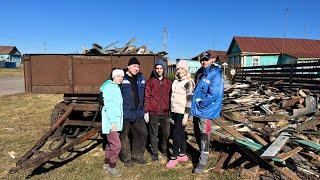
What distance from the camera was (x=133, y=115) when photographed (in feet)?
19.3

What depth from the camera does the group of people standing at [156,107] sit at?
5477 mm

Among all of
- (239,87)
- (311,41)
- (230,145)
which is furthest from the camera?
(311,41)

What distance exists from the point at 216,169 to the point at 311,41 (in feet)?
155

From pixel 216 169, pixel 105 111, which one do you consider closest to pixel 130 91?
pixel 105 111

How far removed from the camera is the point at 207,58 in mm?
5492

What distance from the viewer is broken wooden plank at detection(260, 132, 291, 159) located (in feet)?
16.2

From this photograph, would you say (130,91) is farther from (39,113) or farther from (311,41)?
(311,41)

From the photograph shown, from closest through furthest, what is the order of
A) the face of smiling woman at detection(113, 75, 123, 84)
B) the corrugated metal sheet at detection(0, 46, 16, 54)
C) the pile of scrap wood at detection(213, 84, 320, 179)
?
the pile of scrap wood at detection(213, 84, 320, 179), the face of smiling woman at detection(113, 75, 123, 84), the corrugated metal sheet at detection(0, 46, 16, 54)

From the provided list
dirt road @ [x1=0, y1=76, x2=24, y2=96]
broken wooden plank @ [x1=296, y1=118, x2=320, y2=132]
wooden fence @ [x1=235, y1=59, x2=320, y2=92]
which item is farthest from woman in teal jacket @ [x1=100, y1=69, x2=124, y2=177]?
dirt road @ [x1=0, y1=76, x2=24, y2=96]

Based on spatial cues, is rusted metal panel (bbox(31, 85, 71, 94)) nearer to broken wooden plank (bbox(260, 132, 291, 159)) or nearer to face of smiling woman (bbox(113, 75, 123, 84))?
face of smiling woman (bbox(113, 75, 123, 84))

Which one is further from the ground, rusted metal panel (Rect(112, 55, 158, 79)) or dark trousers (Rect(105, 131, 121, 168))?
rusted metal panel (Rect(112, 55, 158, 79))

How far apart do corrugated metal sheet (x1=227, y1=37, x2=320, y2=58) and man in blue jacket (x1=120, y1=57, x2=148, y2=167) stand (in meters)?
38.9

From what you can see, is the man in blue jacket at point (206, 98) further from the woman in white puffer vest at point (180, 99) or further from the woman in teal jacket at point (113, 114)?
the woman in teal jacket at point (113, 114)

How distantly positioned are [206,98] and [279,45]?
43424 mm
